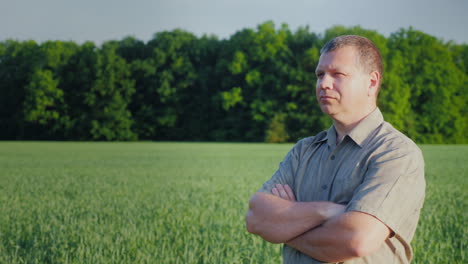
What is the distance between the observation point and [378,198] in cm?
260

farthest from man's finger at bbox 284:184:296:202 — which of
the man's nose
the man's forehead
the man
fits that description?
the man's forehead

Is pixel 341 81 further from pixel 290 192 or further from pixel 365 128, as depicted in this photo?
pixel 290 192

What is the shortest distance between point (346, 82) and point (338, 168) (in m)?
0.52

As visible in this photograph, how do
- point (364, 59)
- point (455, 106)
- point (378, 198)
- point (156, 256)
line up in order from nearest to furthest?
point (378, 198) < point (364, 59) < point (156, 256) < point (455, 106)

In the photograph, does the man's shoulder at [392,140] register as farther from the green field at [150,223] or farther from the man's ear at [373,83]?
the green field at [150,223]

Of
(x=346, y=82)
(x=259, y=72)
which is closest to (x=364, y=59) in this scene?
(x=346, y=82)

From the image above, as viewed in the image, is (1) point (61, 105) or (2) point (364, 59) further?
(1) point (61, 105)

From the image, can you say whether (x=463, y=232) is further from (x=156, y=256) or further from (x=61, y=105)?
(x=61, y=105)

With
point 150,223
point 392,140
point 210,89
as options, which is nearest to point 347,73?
point 392,140

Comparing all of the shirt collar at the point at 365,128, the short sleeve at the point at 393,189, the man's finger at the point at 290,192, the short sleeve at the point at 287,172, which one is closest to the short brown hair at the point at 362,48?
the shirt collar at the point at 365,128

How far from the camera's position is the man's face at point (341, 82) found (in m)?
2.76

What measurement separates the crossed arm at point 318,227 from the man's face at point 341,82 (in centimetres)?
60

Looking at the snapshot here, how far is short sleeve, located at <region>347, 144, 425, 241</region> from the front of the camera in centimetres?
259

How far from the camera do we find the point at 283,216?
294 cm
